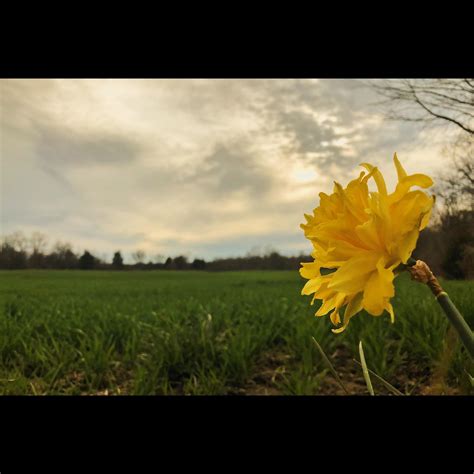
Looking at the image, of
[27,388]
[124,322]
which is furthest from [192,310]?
[27,388]

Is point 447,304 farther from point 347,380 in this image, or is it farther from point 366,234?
point 347,380

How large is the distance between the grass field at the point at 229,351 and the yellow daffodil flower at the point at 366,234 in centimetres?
148

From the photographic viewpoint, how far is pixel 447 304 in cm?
33

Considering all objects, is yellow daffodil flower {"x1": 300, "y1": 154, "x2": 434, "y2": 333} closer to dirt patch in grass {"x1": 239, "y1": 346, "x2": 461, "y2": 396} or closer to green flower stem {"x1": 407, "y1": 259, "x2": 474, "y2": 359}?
green flower stem {"x1": 407, "y1": 259, "x2": 474, "y2": 359}

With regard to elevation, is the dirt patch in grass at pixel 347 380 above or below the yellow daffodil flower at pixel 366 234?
below

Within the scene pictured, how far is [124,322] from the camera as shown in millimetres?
2383

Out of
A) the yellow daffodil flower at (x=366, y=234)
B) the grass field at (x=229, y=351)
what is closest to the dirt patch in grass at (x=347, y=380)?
the grass field at (x=229, y=351)

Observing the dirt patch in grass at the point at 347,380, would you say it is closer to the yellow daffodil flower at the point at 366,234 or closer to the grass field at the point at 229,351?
the grass field at the point at 229,351

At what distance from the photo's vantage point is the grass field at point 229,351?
181 centimetres

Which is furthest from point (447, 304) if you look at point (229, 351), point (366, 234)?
point (229, 351)

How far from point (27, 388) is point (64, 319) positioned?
69 centimetres

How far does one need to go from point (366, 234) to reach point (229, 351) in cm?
165

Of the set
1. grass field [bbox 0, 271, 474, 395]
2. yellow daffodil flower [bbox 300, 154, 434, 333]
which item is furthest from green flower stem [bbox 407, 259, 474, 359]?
grass field [bbox 0, 271, 474, 395]
